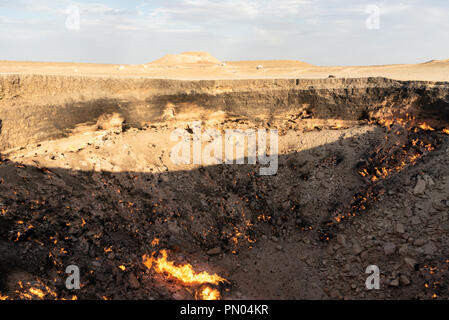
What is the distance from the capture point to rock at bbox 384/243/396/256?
634 centimetres

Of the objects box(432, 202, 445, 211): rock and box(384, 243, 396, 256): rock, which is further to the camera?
box(432, 202, 445, 211): rock

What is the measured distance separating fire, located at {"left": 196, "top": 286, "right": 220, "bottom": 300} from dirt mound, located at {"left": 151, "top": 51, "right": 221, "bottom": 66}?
25.2m

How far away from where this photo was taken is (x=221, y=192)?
8234mm

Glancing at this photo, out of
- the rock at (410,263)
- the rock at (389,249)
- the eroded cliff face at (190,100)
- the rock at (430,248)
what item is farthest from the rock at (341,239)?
the eroded cliff face at (190,100)

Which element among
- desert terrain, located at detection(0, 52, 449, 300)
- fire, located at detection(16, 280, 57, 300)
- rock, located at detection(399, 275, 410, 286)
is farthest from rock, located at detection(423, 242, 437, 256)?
fire, located at detection(16, 280, 57, 300)

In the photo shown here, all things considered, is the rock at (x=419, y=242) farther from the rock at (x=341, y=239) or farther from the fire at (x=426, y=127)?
the fire at (x=426, y=127)

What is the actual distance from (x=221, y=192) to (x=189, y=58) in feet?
83.7

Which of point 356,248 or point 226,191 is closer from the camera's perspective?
point 356,248

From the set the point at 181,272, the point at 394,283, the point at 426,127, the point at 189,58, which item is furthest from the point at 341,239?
the point at 189,58

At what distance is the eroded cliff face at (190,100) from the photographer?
271 inches

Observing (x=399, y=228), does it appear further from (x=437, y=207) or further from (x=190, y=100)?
(x=190, y=100)

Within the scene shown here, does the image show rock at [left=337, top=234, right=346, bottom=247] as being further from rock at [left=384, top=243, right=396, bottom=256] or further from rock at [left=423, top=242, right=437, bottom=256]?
rock at [left=423, top=242, right=437, bottom=256]

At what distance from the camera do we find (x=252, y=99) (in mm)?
→ 9227
